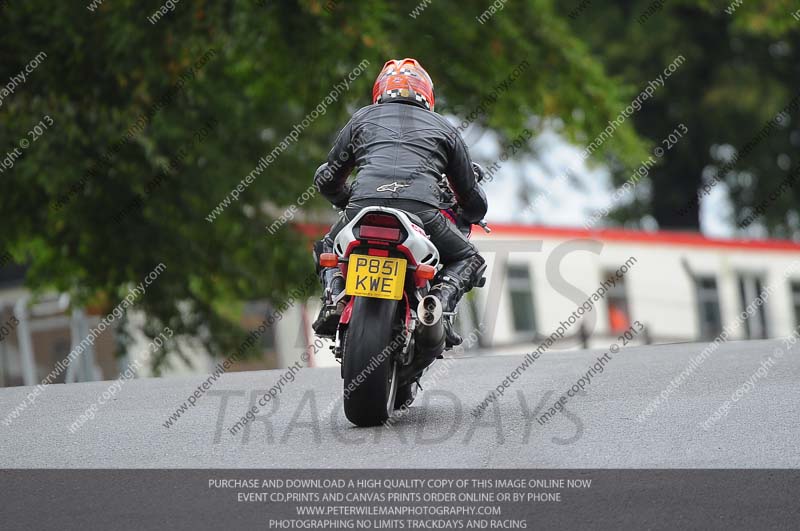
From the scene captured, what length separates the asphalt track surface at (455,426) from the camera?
6.86 metres

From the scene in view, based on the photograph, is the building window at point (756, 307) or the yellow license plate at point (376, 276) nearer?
the yellow license plate at point (376, 276)

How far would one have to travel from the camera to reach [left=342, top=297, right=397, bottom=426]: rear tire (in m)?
7.44

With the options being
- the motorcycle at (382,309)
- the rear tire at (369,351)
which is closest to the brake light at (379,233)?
the motorcycle at (382,309)

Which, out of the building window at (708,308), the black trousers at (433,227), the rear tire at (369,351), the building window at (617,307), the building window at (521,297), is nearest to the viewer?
the rear tire at (369,351)

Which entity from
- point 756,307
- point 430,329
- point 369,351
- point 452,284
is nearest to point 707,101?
point 756,307

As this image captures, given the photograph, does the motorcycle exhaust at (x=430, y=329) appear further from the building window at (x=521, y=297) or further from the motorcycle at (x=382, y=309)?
the building window at (x=521, y=297)

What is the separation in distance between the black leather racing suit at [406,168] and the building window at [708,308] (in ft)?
66.5

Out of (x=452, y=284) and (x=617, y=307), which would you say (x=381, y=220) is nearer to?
(x=452, y=284)

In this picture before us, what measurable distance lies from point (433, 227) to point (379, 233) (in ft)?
1.77

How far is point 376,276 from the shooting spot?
754 cm

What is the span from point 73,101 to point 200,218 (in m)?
2.54

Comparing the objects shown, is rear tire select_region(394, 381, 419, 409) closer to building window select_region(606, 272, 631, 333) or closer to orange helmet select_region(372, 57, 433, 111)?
orange helmet select_region(372, 57, 433, 111)
